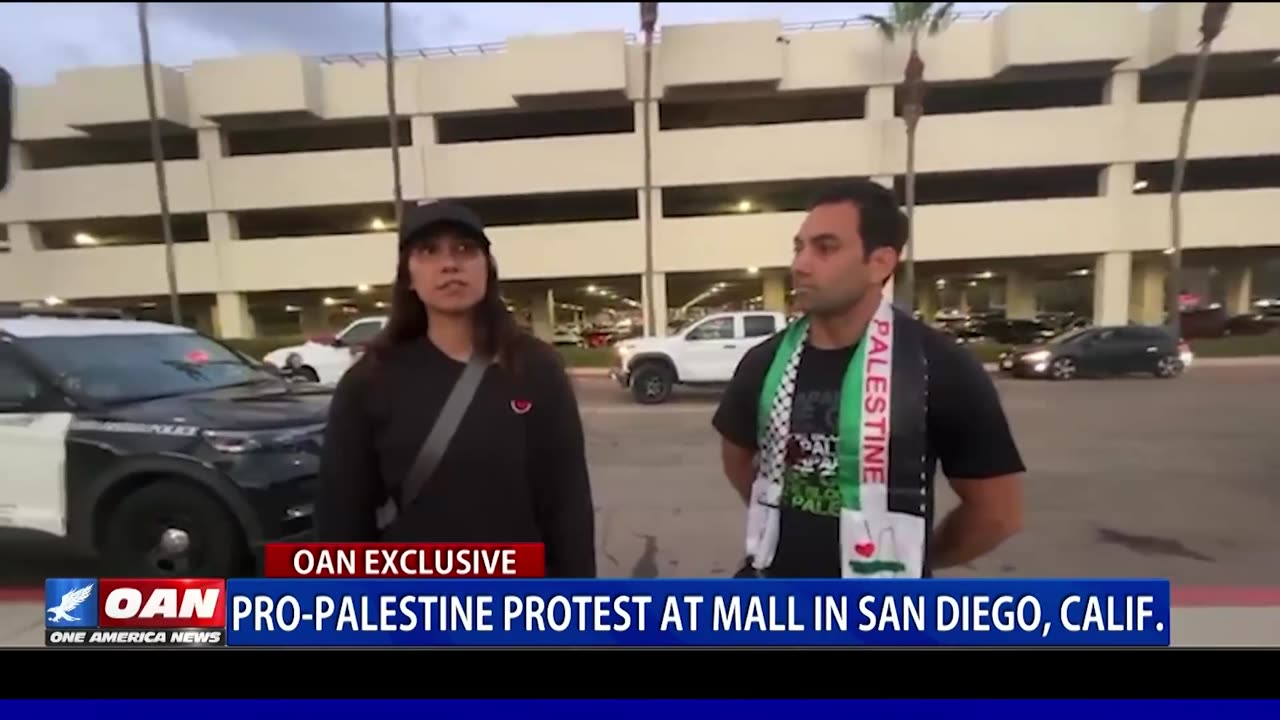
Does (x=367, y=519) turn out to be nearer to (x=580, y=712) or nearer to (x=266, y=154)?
(x=580, y=712)

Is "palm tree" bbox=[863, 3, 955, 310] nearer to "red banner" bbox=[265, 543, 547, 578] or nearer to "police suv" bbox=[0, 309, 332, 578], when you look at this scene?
"red banner" bbox=[265, 543, 547, 578]

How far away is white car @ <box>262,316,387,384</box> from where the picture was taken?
1432mm

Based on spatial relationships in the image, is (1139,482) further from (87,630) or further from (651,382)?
(87,630)

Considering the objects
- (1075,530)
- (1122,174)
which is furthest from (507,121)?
(1075,530)

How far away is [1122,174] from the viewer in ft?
4.56

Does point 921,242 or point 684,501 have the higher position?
point 921,242

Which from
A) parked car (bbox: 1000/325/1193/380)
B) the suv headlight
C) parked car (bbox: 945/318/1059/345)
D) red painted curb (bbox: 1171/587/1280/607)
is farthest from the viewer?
the suv headlight

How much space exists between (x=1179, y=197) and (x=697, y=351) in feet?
3.48

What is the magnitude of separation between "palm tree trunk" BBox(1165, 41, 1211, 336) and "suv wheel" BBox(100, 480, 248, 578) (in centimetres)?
209

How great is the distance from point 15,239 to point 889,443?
5.73 ft

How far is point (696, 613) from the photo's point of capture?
1249mm

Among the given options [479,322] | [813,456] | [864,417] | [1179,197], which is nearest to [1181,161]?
[1179,197]

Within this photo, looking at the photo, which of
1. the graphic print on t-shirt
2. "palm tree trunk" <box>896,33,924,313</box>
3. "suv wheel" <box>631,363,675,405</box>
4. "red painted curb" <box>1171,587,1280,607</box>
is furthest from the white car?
"red painted curb" <box>1171,587,1280,607</box>

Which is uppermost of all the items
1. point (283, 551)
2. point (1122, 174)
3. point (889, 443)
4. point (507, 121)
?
point (507, 121)
